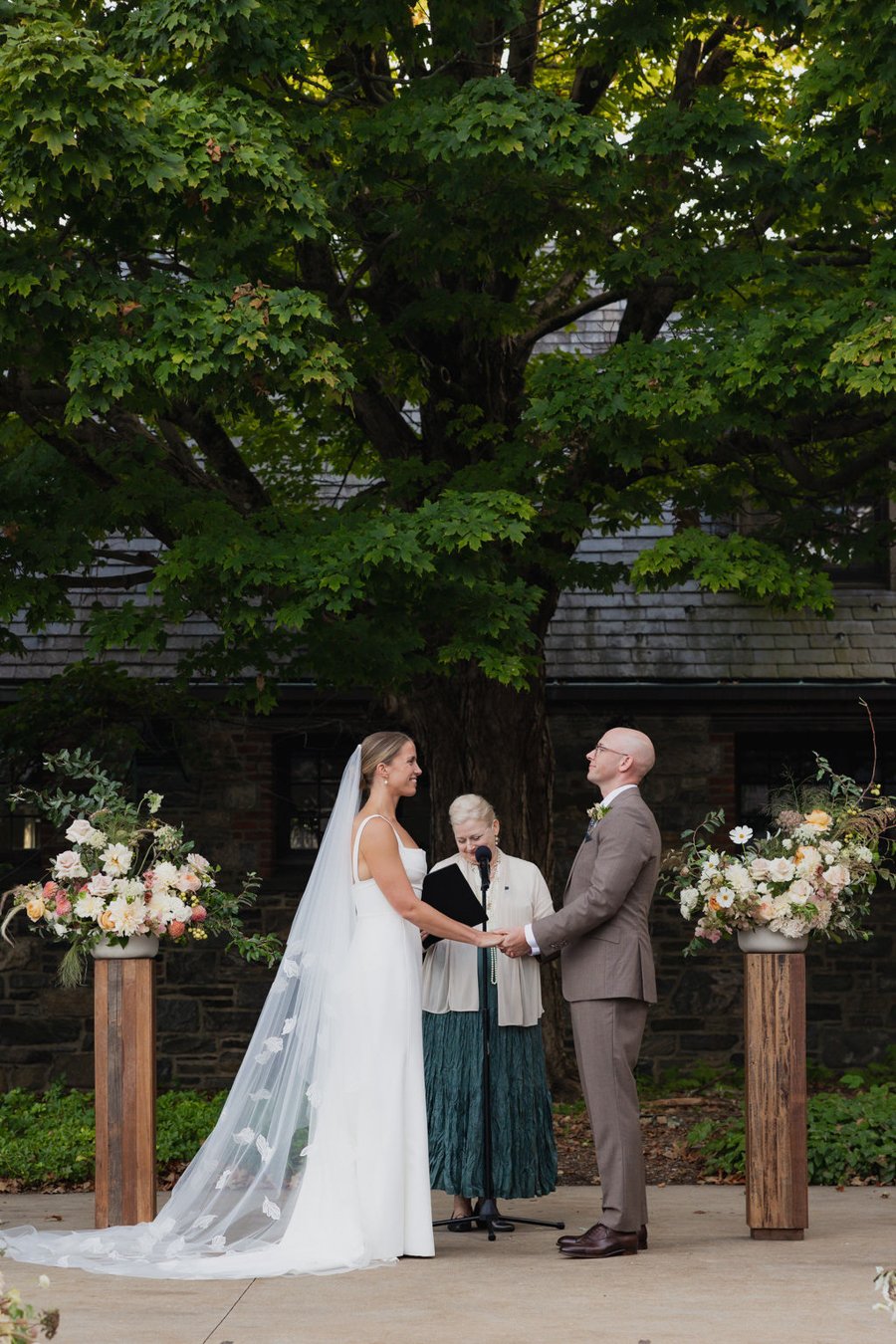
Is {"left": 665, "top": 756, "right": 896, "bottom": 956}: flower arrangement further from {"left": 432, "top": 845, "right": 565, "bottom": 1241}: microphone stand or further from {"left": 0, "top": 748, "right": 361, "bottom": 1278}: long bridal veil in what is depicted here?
{"left": 0, "top": 748, "right": 361, "bottom": 1278}: long bridal veil

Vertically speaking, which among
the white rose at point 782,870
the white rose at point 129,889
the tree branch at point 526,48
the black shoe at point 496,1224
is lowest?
the black shoe at point 496,1224

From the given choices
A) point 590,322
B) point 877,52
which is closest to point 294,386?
point 877,52

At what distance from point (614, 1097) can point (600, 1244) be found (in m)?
0.56

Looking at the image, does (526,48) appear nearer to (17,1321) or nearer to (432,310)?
(432,310)

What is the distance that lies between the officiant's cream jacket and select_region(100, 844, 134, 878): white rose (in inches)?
54.0

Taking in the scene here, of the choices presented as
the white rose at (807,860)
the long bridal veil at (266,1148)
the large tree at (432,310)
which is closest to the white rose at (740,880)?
the white rose at (807,860)

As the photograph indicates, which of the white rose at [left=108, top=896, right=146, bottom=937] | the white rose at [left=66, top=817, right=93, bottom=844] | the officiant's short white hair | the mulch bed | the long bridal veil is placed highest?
the officiant's short white hair

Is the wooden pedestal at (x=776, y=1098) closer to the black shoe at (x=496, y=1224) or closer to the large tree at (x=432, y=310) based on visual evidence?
the black shoe at (x=496, y=1224)

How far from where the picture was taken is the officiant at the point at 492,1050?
6.82m

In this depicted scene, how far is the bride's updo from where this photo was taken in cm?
652

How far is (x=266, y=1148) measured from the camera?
20.8ft

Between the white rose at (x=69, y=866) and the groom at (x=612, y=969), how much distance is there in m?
1.81

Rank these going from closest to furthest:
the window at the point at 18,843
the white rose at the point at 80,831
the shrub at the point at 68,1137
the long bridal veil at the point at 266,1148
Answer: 1. the long bridal veil at the point at 266,1148
2. the white rose at the point at 80,831
3. the shrub at the point at 68,1137
4. the window at the point at 18,843

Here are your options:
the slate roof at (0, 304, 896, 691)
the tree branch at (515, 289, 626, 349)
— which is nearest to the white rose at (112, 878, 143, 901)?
the tree branch at (515, 289, 626, 349)
